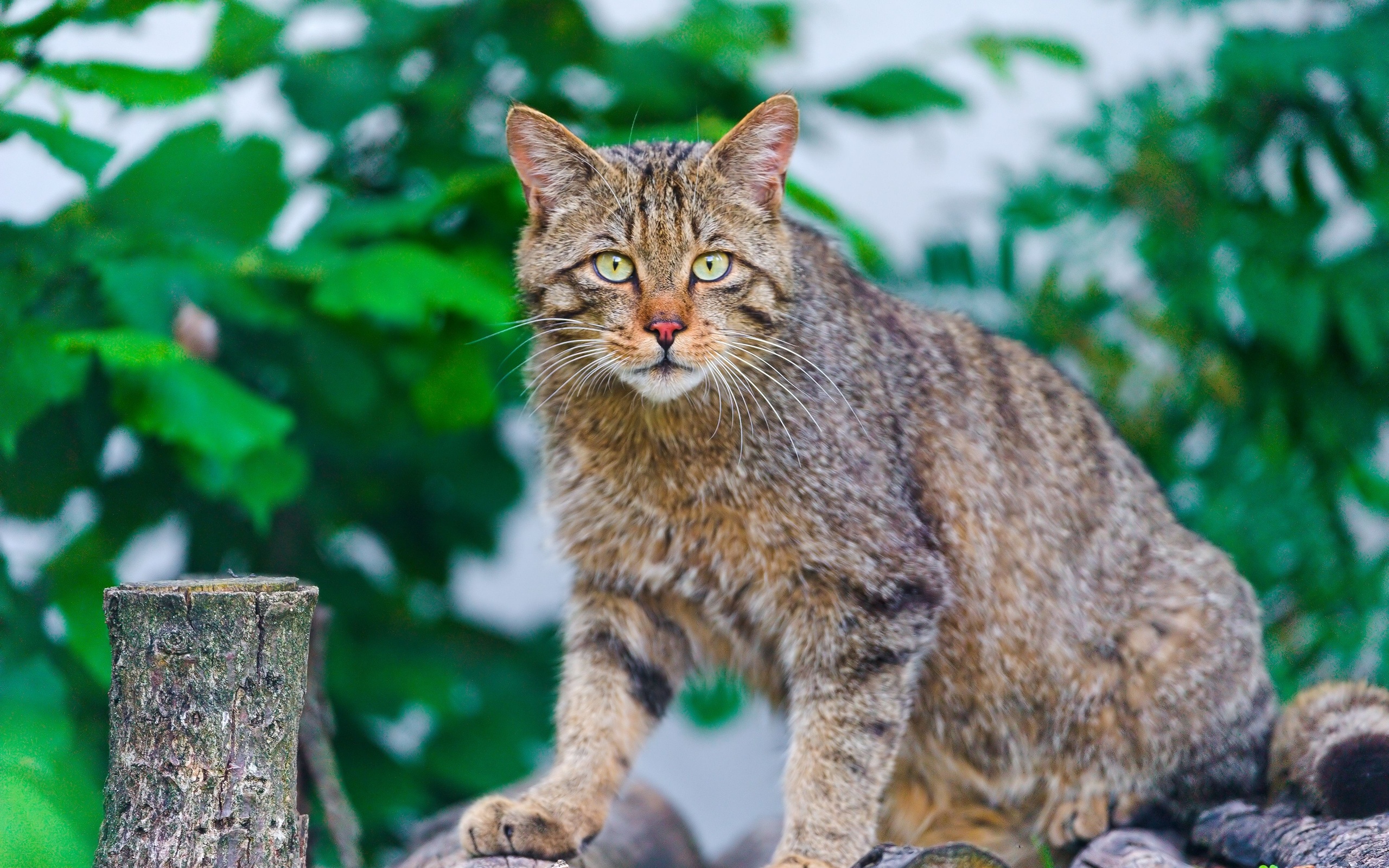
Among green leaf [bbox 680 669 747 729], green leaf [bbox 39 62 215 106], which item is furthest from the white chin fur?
green leaf [bbox 680 669 747 729]

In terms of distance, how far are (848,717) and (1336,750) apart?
1.08 meters

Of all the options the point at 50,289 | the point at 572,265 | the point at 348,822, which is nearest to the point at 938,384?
the point at 572,265

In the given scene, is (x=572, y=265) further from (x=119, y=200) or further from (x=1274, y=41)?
(x=1274, y=41)

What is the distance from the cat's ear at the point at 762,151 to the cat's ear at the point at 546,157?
0.98 feet

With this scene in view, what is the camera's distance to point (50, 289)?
3.39 metres

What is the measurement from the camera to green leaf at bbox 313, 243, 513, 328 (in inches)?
133

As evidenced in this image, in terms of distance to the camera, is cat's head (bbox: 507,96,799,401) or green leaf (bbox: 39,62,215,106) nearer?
cat's head (bbox: 507,96,799,401)

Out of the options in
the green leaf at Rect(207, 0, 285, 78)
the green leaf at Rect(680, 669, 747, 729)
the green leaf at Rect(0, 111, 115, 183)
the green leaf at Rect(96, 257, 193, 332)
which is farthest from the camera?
the green leaf at Rect(680, 669, 747, 729)

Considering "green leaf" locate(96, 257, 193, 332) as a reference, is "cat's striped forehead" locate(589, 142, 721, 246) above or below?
above

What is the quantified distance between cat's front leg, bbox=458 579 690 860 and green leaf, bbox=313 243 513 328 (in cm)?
90

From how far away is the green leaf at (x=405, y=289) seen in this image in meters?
3.37

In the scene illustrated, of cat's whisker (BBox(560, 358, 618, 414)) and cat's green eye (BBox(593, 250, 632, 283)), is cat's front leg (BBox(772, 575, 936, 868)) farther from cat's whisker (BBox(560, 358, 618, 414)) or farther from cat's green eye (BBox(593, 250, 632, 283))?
cat's green eye (BBox(593, 250, 632, 283))

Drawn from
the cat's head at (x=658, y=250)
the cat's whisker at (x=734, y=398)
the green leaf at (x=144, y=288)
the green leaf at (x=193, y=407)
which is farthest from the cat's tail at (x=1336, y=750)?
the green leaf at (x=144, y=288)

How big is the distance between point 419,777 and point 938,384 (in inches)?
101
